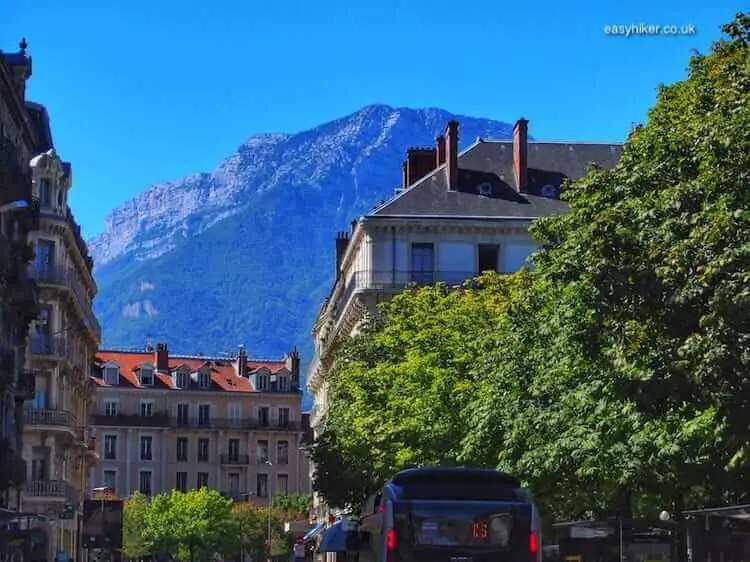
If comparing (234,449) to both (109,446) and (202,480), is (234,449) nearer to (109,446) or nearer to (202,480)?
(202,480)

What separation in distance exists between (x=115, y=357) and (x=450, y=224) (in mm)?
78835

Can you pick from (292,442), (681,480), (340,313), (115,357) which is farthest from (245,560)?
(681,480)

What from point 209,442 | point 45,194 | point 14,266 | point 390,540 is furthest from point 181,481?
point 390,540

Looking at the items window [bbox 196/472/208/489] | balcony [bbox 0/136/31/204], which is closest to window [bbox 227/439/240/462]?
window [bbox 196/472/208/489]

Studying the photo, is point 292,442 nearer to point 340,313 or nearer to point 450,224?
point 340,313

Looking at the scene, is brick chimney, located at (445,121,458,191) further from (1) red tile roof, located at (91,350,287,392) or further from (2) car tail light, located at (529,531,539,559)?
(1) red tile roof, located at (91,350,287,392)

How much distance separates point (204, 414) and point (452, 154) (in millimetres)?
75739

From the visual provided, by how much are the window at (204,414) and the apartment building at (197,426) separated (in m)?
0.10

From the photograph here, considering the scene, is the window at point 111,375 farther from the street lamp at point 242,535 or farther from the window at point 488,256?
the window at point 488,256

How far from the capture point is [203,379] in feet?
506

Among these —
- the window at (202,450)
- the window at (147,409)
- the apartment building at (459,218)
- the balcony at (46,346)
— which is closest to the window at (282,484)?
the window at (202,450)

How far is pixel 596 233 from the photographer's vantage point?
1096 inches

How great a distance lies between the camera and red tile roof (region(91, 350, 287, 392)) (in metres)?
150

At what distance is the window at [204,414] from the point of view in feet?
499
